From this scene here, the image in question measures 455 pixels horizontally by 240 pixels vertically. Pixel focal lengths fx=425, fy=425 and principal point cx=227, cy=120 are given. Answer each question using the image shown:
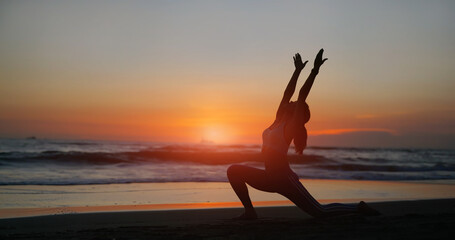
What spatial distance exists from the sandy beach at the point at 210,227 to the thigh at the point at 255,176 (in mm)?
485

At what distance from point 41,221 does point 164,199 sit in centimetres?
326

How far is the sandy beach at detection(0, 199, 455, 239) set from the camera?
448 cm

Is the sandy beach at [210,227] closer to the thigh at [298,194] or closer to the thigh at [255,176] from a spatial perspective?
the thigh at [298,194]

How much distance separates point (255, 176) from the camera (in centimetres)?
575

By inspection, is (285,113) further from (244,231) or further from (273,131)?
(244,231)

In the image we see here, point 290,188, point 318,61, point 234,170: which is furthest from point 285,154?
point 318,61

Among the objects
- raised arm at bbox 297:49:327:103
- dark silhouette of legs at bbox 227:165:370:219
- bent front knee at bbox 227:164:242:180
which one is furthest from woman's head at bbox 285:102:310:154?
bent front knee at bbox 227:164:242:180

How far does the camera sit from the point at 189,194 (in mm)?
10328

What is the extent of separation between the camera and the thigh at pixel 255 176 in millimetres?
5715

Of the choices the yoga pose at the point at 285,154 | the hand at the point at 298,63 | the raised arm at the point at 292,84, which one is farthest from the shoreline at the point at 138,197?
the hand at the point at 298,63

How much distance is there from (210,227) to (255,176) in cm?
92

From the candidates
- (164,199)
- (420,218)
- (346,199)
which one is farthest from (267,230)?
(346,199)

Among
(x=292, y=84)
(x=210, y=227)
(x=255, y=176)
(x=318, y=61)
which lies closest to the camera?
(x=318, y=61)

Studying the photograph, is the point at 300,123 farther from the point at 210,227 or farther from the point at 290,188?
the point at 210,227
